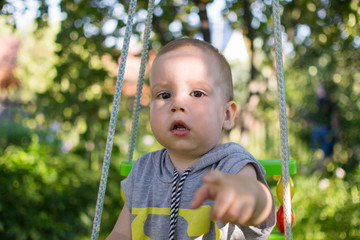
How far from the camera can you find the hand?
2.77ft

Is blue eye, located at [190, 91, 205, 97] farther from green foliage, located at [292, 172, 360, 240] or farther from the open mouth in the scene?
green foliage, located at [292, 172, 360, 240]

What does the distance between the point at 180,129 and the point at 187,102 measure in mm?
94

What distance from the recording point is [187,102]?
1299 mm

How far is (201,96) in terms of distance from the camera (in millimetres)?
1326

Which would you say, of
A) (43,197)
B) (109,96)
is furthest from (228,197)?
(43,197)

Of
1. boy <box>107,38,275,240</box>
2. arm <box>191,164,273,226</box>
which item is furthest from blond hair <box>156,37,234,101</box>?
arm <box>191,164,273,226</box>

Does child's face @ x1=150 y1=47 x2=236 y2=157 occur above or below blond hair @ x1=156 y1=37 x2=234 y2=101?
below

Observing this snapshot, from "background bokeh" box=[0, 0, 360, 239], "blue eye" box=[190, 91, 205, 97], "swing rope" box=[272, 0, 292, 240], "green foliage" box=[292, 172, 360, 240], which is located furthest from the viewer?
"green foliage" box=[292, 172, 360, 240]

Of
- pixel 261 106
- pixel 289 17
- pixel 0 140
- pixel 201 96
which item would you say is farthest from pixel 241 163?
pixel 0 140

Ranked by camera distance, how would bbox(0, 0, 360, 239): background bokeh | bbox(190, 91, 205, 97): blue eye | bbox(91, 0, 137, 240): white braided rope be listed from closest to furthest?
bbox(190, 91, 205, 97): blue eye
bbox(91, 0, 137, 240): white braided rope
bbox(0, 0, 360, 239): background bokeh

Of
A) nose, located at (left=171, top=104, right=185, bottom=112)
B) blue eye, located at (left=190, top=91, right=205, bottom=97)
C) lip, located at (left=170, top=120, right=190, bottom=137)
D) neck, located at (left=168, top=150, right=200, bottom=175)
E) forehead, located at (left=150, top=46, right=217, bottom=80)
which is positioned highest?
forehead, located at (left=150, top=46, right=217, bottom=80)

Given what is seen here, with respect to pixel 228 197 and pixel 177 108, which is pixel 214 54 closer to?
pixel 177 108

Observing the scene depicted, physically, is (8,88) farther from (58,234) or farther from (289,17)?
(289,17)

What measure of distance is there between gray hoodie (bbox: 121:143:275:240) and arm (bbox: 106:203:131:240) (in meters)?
0.04
